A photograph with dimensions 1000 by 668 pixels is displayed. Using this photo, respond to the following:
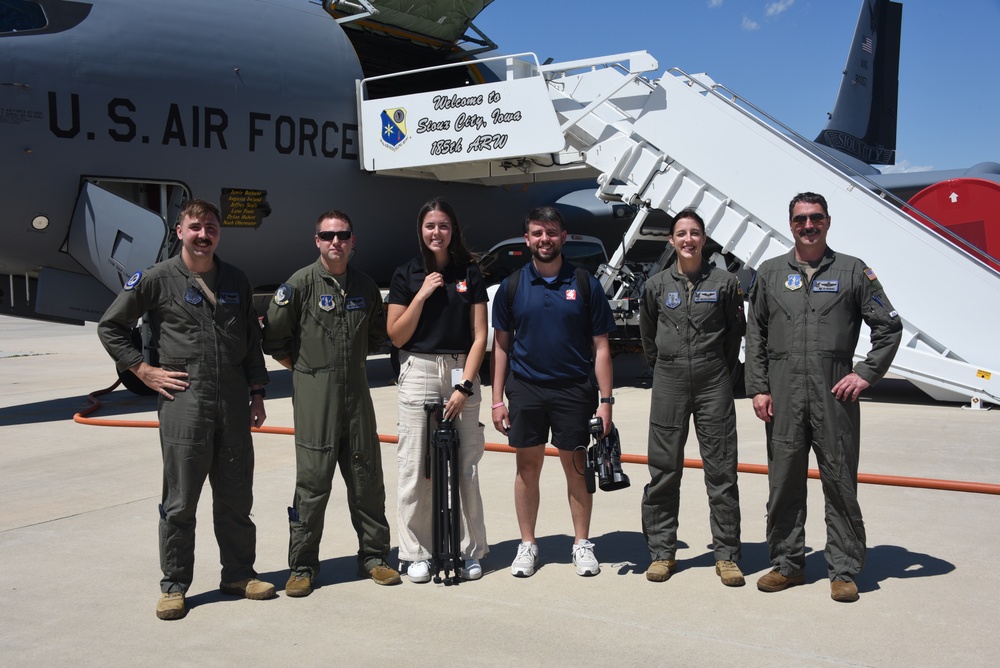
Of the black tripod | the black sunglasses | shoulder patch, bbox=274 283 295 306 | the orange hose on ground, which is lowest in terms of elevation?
the orange hose on ground

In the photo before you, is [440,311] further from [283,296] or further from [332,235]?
[283,296]

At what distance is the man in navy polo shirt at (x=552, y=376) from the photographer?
455 cm

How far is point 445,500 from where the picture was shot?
4527 mm

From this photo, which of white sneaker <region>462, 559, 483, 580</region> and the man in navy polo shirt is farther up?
the man in navy polo shirt

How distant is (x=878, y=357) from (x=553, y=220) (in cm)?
172

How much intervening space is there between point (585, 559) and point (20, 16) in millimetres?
8436

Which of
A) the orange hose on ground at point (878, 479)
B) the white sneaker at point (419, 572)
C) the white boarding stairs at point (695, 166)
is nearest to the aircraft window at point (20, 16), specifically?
the white boarding stairs at point (695, 166)

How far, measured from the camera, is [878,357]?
429 centimetres

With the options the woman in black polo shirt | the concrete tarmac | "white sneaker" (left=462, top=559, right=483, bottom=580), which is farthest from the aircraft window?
"white sneaker" (left=462, top=559, right=483, bottom=580)

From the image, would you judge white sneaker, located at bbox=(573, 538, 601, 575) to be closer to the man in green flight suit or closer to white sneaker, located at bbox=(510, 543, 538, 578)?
white sneaker, located at bbox=(510, 543, 538, 578)

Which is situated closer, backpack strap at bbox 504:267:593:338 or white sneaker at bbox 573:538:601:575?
white sneaker at bbox 573:538:601:575

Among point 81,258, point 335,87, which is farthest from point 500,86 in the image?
point 81,258

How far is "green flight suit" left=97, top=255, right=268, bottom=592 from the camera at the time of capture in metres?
4.12

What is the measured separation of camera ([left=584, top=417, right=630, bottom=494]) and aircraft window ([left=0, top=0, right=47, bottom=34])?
316 inches
